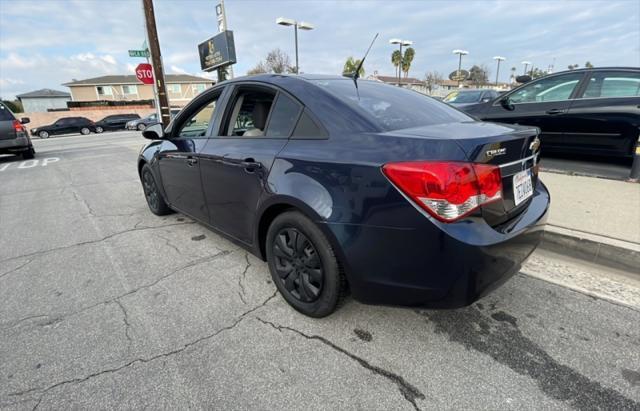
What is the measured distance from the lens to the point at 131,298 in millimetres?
2682

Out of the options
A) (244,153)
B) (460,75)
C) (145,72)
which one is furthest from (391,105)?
(460,75)

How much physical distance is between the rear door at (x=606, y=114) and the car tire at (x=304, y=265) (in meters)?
5.29

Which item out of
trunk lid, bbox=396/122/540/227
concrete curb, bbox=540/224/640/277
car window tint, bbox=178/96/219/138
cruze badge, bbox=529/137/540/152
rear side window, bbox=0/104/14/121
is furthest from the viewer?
rear side window, bbox=0/104/14/121

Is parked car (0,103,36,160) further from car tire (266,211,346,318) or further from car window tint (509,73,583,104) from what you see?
car window tint (509,73,583,104)

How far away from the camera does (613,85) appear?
511cm

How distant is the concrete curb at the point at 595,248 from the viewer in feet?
9.73

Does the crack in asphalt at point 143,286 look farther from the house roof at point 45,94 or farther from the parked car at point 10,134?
the house roof at point 45,94

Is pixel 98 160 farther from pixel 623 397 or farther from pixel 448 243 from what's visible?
pixel 623 397

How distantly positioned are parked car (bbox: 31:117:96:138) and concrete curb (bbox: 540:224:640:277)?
110 feet

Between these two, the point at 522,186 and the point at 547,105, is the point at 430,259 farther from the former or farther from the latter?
the point at 547,105

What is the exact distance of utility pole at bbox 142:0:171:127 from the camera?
9688 mm

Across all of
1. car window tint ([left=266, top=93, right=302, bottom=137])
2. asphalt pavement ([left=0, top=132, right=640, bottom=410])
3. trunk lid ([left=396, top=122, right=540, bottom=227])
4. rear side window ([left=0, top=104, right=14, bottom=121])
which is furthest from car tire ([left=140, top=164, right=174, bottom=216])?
rear side window ([left=0, top=104, right=14, bottom=121])

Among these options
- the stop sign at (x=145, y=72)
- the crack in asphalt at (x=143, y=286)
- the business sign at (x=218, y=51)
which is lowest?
the crack in asphalt at (x=143, y=286)

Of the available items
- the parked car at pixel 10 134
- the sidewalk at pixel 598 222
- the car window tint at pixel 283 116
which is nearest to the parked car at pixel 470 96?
the sidewalk at pixel 598 222
